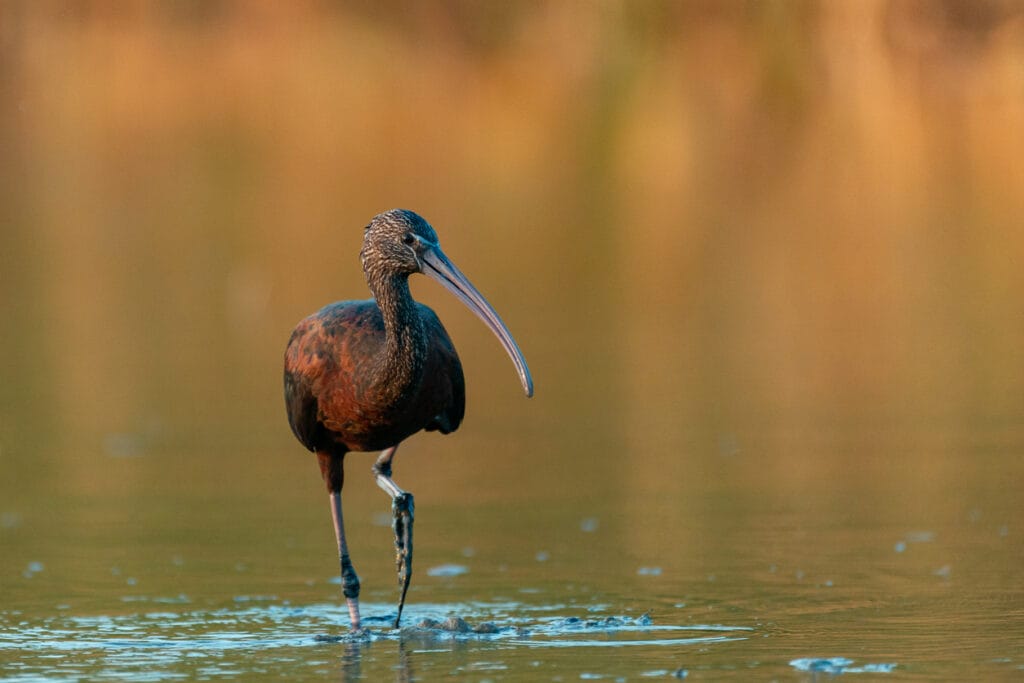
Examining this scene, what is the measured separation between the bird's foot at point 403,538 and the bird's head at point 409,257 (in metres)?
0.79

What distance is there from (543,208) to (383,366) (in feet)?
118

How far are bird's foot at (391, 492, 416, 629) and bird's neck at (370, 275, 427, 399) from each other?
0.56m

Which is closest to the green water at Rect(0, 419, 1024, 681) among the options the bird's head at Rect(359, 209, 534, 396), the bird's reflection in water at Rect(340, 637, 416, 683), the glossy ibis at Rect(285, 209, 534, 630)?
the bird's reflection in water at Rect(340, 637, 416, 683)

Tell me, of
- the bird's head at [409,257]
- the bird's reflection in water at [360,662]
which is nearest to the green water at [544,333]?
the bird's reflection in water at [360,662]

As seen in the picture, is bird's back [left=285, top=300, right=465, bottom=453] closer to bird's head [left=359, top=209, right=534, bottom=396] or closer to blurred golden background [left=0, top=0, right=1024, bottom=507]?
bird's head [left=359, top=209, right=534, bottom=396]

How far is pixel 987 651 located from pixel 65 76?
182ft

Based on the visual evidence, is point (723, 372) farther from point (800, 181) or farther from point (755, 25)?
point (755, 25)

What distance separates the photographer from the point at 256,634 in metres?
9.96

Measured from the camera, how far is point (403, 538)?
10.6 meters

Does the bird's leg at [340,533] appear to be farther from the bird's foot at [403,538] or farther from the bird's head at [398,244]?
the bird's head at [398,244]

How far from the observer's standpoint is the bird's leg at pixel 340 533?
10.5 meters

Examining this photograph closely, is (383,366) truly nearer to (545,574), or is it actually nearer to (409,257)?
(409,257)

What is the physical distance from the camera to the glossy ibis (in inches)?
409

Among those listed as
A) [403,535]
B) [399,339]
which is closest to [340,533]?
[403,535]
